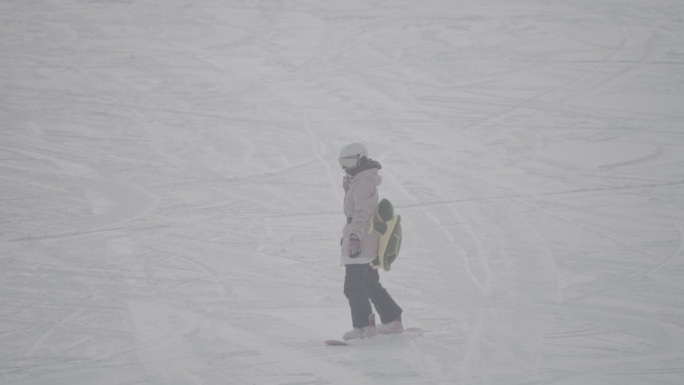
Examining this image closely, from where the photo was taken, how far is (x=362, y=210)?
7402mm

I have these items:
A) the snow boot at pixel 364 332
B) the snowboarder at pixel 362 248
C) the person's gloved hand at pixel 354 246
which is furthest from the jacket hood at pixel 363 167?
the snow boot at pixel 364 332

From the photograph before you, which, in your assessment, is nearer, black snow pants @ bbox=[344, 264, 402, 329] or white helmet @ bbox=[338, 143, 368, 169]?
white helmet @ bbox=[338, 143, 368, 169]

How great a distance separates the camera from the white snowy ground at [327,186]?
7465 millimetres

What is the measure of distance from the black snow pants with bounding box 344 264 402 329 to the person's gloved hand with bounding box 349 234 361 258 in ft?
0.80

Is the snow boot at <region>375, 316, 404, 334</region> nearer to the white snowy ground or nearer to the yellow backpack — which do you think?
the white snowy ground

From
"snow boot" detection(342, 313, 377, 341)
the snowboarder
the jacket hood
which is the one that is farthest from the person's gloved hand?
"snow boot" detection(342, 313, 377, 341)

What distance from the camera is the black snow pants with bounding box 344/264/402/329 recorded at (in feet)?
24.9

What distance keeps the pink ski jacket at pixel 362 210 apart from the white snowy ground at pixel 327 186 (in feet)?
2.03

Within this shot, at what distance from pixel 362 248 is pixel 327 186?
16.3 ft

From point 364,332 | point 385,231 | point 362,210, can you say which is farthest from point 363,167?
point 364,332

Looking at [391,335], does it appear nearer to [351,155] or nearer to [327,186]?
[351,155]

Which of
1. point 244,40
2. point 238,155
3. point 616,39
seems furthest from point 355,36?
point 238,155

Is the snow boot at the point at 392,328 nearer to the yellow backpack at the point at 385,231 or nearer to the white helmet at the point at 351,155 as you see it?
the yellow backpack at the point at 385,231

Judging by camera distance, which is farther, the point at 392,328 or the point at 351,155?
the point at 392,328
